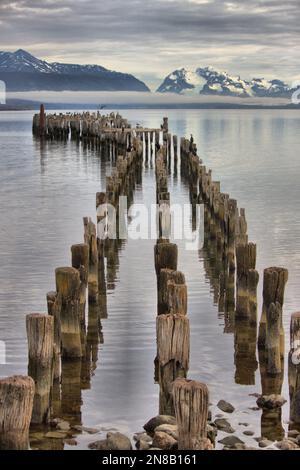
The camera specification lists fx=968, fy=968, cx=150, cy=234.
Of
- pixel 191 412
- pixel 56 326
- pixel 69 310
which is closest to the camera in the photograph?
pixel 191 412

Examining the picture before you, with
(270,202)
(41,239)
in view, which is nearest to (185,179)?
(270,202)

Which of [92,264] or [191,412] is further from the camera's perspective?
[92,264]

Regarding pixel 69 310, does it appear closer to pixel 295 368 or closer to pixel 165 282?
pixel 165 282

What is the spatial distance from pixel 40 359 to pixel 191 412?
8.51 feet

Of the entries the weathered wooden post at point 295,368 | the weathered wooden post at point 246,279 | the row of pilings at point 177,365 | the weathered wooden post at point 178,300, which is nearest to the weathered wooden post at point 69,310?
the row of pilings at point 177,365

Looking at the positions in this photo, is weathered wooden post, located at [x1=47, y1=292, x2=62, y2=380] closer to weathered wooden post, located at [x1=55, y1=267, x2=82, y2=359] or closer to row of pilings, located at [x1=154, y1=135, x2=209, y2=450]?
weathered wooden post, located at [x1=55, y1=267, x2=82, y2=359]

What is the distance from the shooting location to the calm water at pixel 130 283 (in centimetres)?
1244

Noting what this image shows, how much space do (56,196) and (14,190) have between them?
11.2 feet

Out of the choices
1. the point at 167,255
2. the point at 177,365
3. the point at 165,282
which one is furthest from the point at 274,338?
the point at 167,255

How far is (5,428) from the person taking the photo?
30.8 ft

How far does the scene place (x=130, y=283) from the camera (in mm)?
19812

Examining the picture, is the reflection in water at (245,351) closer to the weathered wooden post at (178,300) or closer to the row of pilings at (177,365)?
the row of pilings at (177,365)

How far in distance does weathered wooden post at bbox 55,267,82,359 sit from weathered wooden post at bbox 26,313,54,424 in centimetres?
A: 198

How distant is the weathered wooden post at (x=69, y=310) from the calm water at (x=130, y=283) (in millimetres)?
466
